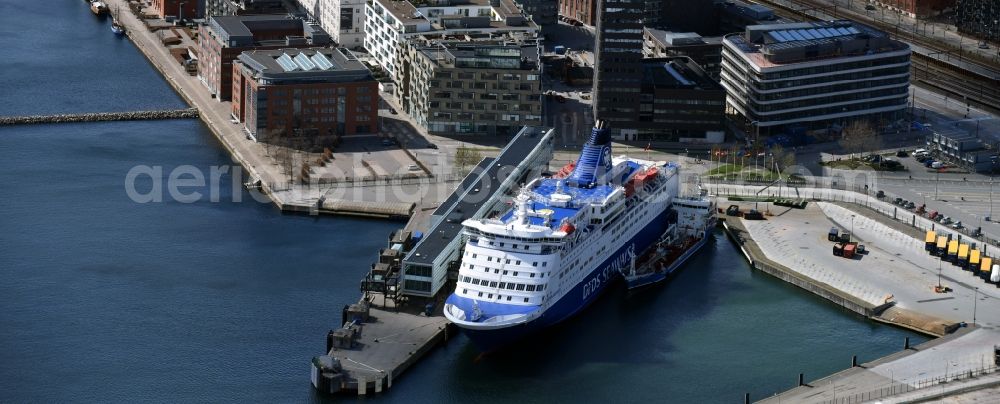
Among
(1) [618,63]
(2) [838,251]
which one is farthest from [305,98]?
(2) [838,251]

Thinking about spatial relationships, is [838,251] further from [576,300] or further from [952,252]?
[576,300]

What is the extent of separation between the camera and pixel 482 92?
158250 mm

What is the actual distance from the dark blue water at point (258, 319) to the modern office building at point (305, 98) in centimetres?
844

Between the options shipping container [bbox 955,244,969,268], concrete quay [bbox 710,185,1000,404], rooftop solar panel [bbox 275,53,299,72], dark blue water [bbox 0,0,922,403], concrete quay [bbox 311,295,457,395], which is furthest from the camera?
rooftop solar panel [bbox 275,53,299,72]

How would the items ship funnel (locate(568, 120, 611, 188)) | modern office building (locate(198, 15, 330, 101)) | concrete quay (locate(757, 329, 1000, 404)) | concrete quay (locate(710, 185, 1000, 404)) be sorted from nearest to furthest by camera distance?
concrete quay (locate(757, 329, 1000, 404))
concrete quay (locate(710, 185, 1000, 404))
ship funnel (locate(568, 120, 611, 188))
modern office building (locate(198, 15, 330, 101))

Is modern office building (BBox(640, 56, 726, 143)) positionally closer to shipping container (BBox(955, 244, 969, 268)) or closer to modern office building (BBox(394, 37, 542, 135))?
modern office building (BBox(394, 37, 542, 135))

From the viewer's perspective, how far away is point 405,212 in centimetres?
13912

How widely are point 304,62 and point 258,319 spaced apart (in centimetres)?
4593

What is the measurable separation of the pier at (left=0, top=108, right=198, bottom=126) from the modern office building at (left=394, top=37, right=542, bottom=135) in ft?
73.3

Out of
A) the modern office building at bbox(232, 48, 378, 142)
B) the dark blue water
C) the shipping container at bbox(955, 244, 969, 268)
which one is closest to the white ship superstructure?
the dark blue water

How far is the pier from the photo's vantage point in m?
164

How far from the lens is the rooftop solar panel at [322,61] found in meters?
159

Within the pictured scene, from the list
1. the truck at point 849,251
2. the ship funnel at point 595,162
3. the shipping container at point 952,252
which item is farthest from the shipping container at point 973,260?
the ship funnel at point 595,162

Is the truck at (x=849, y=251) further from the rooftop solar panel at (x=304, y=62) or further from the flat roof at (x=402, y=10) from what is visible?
the flat roof at (x=402, y=10)
